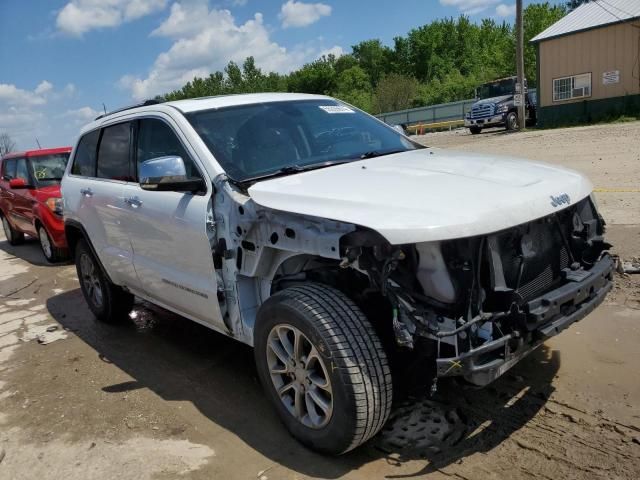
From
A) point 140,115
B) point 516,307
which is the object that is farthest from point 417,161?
point 140,115

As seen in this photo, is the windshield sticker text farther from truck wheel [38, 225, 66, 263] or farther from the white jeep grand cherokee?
truck wheel [38, 225, 66, 263]

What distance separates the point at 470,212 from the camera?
2621 millimetres

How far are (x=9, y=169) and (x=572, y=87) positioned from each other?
23.4m

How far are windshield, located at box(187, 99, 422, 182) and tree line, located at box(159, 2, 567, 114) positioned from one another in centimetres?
5681

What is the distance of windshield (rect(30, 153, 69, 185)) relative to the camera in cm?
993

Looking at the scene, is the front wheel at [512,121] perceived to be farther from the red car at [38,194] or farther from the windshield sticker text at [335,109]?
the windshield sticker text at [335,109]

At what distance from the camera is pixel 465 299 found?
8.91 ft

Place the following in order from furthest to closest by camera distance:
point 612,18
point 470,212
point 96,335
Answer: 1. point 612,18
2. point 96,335
3. point 470,212

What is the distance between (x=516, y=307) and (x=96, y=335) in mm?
4281

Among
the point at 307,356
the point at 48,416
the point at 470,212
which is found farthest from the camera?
the point at 48,416

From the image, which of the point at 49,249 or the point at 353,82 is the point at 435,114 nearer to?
the point at 49,249

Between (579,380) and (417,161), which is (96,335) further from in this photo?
(579,380)

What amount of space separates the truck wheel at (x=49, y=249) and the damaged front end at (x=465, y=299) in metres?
7.82

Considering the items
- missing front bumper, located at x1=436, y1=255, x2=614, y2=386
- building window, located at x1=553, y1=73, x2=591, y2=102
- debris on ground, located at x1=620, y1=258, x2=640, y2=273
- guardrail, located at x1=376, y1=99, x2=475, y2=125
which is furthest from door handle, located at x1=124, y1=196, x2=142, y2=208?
guardrail, located at x1=376, y1=99, x2=475, y2=125
